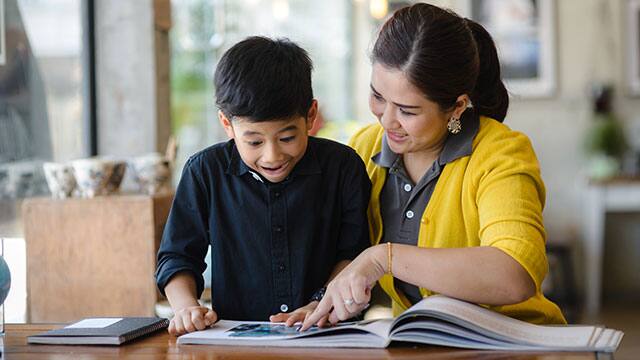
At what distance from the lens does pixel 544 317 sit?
5.67 feet

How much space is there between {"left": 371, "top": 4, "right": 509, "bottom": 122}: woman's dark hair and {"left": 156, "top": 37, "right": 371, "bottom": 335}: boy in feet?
0.56

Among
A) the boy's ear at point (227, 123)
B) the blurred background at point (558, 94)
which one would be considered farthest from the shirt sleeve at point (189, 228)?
the blurred background at point (558, 94)

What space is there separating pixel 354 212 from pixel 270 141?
24cm

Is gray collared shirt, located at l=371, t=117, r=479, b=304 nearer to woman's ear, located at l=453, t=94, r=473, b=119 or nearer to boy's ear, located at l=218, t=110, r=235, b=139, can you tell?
woman's ear, located at l=453, t=94, r=473, b=119

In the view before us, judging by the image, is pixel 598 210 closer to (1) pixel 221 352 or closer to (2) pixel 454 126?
(2) pixel 454 126

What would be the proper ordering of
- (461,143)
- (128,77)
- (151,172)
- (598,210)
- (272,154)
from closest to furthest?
(272,154) < (461,143) < (151,172) < (128,77) < (598,210)

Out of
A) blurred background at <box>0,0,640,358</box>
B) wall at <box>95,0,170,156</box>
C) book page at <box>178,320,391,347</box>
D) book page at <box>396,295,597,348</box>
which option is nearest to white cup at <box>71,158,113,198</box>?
wall at <box>95,0,170,156</box>

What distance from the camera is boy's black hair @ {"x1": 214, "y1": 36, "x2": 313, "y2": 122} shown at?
5.57 ft

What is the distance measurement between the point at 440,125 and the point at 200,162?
1.50 ft

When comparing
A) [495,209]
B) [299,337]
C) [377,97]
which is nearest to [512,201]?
[495,209]

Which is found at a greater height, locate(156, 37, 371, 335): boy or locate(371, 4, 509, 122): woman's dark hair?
locate(371, 4, 509, 122): woman's dark hair

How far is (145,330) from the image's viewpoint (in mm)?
1585

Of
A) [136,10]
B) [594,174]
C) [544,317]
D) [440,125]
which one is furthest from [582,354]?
[594,174]

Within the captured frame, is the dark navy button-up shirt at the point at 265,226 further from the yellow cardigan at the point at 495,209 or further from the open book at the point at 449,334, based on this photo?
the open book at the point at 449,334
